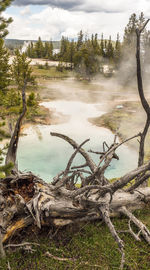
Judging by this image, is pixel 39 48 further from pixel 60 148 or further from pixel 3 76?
pixel 3 76

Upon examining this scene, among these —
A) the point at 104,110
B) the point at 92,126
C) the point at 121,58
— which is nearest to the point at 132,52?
the point at 121,58

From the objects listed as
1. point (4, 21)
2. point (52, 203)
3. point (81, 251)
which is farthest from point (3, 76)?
point (81, 251)

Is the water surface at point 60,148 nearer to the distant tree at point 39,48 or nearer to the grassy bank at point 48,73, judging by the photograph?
the grassy bank at point 48,73

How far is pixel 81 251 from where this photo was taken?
19.0 ft

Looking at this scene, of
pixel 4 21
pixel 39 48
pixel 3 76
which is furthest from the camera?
pixel 39 48

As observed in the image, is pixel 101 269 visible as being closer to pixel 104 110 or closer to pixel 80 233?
pixel 80 233

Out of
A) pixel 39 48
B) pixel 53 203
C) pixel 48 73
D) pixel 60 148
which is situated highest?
pixel 39 48

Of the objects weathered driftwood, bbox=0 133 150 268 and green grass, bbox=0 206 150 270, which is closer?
green grass, bbox=0 206 150 270

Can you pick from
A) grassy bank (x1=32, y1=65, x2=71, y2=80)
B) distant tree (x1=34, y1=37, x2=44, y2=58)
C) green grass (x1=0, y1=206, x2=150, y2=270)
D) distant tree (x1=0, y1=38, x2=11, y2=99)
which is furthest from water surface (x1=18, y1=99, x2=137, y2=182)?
distant tree (x1=34, y1=37, x2=44, y2=58)

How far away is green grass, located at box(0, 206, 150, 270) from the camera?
17.7 ft

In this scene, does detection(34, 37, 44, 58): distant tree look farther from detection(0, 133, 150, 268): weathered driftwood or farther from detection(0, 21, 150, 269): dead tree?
detection(0, 133, 150, 268): weathered driftwood

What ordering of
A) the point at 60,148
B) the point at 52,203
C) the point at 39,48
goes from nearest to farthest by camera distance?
the point at 52,203 < the point at 60,148 < the point at 39,48

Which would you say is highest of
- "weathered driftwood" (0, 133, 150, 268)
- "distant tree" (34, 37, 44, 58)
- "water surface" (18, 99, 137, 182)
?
"distant tree" (34, 37, 44, 58)


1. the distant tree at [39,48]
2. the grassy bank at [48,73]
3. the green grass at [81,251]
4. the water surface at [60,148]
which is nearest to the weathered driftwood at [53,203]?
the green grass at [81,251]
